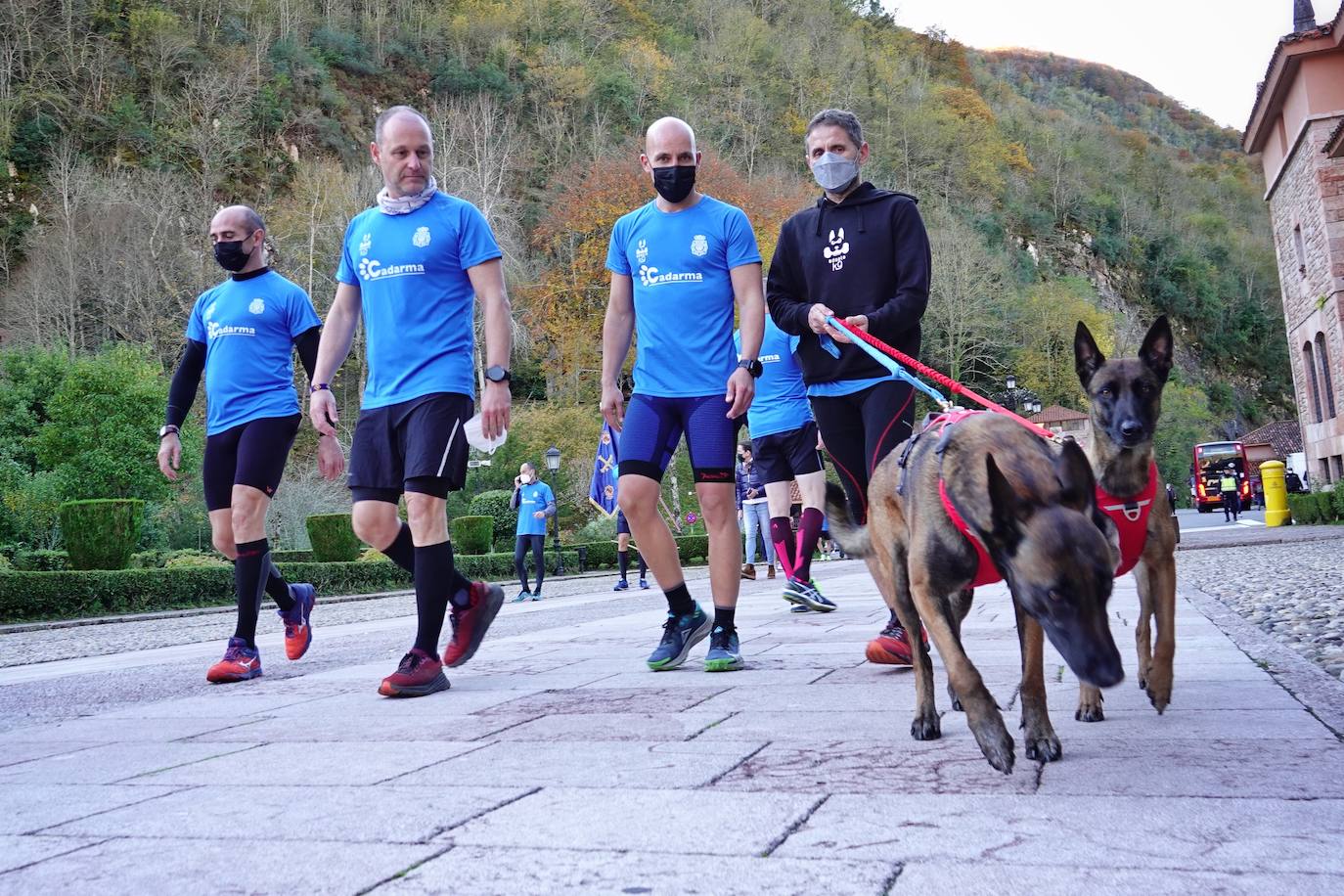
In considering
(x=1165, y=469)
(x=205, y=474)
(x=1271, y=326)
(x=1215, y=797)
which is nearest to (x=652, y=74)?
(x=1165, y=469)

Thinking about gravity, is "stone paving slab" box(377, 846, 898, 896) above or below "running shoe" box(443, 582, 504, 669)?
below

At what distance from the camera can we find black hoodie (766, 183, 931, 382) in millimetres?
5066

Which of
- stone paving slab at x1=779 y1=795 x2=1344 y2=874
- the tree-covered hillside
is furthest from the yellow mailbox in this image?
stone paving slab at x1=779 y1=795 x2=1344 y2=874

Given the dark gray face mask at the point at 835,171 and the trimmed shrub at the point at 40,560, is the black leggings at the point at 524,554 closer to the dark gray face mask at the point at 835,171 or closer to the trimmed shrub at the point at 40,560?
the trimmed shrub at the point at 40,560

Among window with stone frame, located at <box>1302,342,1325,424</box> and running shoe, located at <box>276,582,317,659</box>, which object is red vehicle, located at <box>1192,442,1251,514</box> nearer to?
window with stone frame, located at <box>1302,342,1325,424</box>

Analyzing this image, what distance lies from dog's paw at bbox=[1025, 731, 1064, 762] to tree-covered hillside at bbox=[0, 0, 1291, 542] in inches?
1415

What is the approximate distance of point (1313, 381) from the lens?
34344mm

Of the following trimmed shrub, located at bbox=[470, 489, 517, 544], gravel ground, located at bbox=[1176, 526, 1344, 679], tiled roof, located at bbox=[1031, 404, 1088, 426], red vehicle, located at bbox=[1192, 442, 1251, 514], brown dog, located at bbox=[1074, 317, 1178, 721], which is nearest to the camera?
brown dog, located at bbox=[1074, 317, 1178, 721]

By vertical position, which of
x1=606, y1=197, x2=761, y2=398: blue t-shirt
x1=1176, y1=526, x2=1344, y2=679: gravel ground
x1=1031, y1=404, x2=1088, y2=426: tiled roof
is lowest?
x1=1176, y1=526, x2=1344, y2=679: gravel ground

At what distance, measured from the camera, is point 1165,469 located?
68.4 metres

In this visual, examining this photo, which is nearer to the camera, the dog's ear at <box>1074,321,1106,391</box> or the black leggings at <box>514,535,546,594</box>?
the dog's ear at <box>1074,321,1106,391</box>

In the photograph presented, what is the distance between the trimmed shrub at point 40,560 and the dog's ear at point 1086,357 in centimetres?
1987

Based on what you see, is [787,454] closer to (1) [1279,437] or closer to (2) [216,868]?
(2) [216,868]

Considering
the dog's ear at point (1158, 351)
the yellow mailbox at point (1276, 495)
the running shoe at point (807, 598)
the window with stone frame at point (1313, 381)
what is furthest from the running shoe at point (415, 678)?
the window with stone frame at point (1313, 381)
